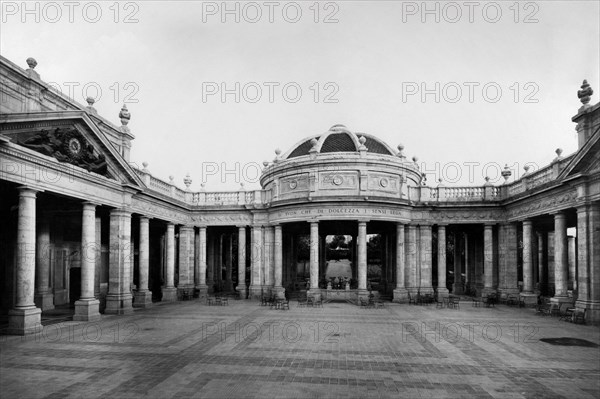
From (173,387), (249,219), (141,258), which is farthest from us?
(249,219)

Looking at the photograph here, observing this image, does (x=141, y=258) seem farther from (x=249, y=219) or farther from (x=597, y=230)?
(x=597, y=230)

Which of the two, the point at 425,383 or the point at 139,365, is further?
the point at 139,365

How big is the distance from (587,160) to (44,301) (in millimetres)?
32399

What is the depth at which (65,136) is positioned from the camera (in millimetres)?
21734

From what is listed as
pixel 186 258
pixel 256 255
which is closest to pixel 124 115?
pixel 186 258

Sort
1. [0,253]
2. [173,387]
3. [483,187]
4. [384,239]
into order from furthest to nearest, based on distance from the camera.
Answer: [384,239] < [483,187] < [0,253] < [173,387]

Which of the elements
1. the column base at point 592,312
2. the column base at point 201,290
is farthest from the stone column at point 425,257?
the column base at point 201,290

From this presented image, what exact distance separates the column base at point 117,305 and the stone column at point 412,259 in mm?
20747

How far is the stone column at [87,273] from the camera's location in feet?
76.8

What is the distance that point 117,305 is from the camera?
26500 millimetres

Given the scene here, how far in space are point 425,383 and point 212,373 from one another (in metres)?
6.13

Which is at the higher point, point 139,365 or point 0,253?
point 0,253

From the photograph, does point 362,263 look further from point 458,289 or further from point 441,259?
point 458,289

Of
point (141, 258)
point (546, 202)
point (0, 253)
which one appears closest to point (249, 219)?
point (141, 258)
